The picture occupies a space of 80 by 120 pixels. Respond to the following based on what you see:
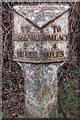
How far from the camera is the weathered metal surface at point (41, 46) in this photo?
4.94 m

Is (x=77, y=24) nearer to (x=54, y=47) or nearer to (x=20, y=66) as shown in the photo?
(x=54, y=47)

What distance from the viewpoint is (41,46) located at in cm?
497

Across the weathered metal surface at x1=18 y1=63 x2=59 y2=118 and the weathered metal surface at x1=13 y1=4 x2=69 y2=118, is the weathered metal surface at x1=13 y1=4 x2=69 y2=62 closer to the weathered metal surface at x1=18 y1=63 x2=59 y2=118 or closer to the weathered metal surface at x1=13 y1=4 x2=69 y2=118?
the weathered metal surface at x1=13 y1=4 x2=69 y2=118

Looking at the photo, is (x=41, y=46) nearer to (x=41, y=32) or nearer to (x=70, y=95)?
(x=41, y=32)

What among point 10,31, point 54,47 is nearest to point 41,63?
point 54,47

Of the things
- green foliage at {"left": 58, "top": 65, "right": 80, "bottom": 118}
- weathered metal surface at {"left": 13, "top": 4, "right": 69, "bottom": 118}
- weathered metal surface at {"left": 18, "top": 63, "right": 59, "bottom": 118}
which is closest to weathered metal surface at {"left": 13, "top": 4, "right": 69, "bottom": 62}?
weathered metal surface at {"left": 13, "top": 4, "right": 69, "bottom": 118}

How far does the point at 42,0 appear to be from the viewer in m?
5.09

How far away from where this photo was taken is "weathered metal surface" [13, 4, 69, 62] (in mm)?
4934

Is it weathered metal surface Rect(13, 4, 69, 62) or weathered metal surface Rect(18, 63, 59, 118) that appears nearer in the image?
weathered metal surface Rect(13, 4, 69, 62)

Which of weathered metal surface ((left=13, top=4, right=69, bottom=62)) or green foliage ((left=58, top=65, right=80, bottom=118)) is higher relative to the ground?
weathered metal surface ((left=13, top=4, right=69, bottom=62))

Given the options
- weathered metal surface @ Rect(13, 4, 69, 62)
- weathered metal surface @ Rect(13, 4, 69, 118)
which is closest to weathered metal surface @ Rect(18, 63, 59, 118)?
weathered metal surface @ Rect(13, 4, 69, 118)

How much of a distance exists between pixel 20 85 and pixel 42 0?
3.68 ft

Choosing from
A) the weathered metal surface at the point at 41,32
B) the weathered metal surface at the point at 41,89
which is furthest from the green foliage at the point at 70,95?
the weathered metal surface at the point at 41,32

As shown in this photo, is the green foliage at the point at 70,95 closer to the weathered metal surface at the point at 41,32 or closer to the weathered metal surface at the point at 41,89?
the weathered metal surface at the point at 41,89
